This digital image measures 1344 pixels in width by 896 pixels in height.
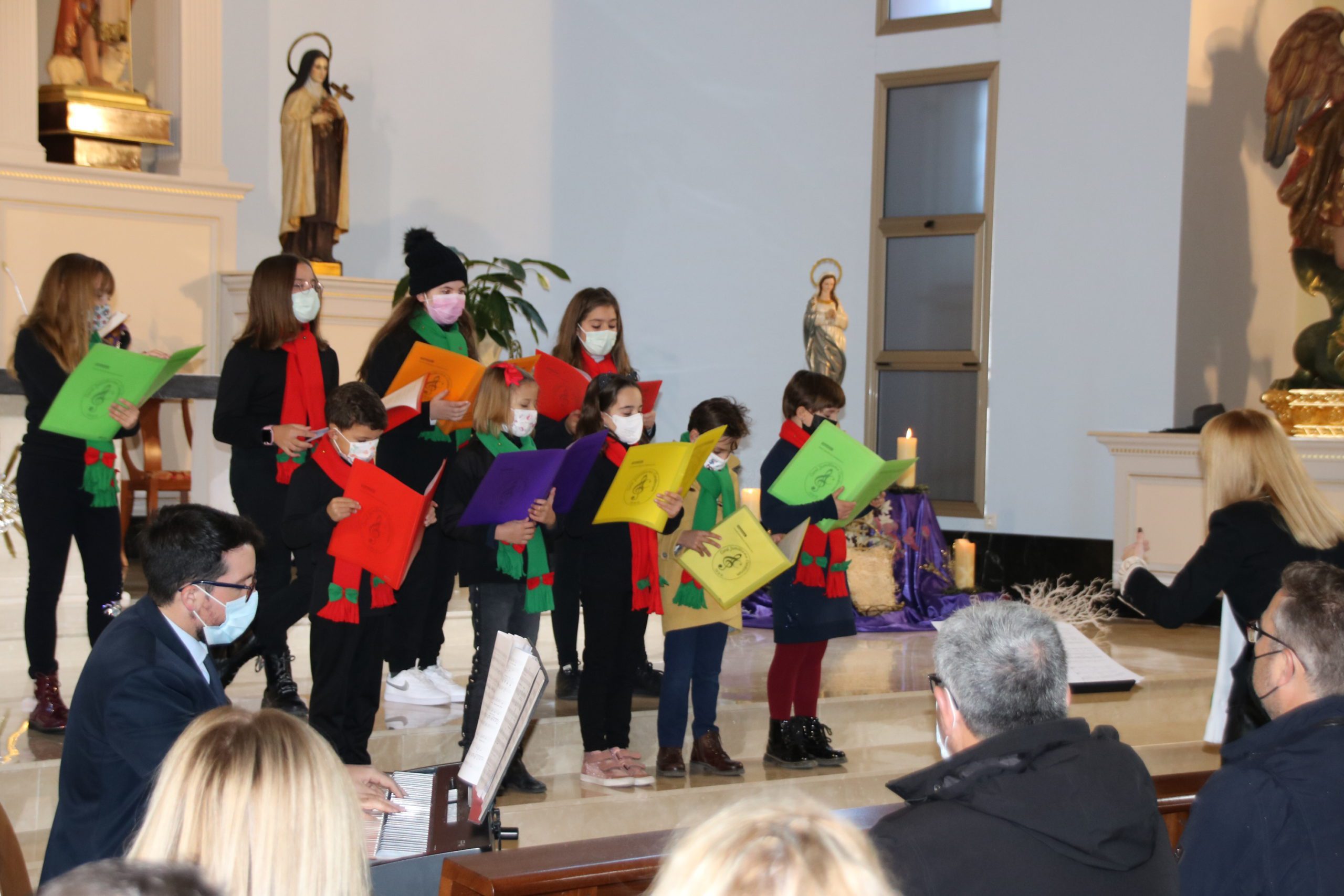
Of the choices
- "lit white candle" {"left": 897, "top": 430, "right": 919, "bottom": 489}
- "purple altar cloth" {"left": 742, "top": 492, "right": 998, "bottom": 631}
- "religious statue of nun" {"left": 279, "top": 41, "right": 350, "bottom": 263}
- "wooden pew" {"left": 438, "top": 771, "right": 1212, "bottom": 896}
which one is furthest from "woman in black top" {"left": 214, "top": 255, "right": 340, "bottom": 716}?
"lit white candle" {"left": 897, "top": 430, "right": 919, "bottom": 489}

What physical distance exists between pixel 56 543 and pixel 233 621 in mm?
1652

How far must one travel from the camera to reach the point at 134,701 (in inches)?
87.8

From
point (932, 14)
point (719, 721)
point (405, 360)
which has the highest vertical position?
point (932, 14)

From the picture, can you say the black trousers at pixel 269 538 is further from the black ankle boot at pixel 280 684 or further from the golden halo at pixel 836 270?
the golden halo at pixel 836 270

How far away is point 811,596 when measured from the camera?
4.35 metres

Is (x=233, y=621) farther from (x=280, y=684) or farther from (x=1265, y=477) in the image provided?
(x=1265, y=477)

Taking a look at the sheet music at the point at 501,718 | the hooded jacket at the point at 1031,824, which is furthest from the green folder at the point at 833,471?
the hooded jacket at the point at 1031,824

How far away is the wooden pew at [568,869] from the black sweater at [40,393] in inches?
97.1

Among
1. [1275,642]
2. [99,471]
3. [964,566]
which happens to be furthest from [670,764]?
[964,566]

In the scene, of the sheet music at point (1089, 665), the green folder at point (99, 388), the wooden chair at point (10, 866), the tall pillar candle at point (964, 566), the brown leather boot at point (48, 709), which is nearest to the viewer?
the wooden chair at point (10, 866)

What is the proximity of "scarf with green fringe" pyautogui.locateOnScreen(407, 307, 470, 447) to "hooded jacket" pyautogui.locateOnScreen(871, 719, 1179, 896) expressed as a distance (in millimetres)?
2766

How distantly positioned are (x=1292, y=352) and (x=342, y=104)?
6389mm

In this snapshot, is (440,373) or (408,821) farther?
(440,373)

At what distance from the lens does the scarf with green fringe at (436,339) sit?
4215 mm
